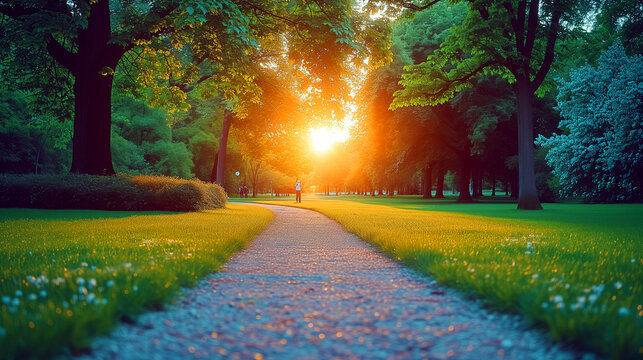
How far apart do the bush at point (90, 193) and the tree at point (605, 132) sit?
15669mm

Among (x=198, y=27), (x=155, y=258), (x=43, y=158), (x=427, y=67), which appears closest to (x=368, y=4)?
(x=427, y=67)

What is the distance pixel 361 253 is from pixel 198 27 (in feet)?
34.5

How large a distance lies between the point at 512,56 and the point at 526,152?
496cm

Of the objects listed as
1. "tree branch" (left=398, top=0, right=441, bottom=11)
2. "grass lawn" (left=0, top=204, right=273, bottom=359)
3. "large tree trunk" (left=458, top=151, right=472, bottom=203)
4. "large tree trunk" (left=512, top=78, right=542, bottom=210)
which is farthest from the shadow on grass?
"large tree trunk" (left=458, top=151, right=472, bottom=203)

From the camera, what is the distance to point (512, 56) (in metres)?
16.7

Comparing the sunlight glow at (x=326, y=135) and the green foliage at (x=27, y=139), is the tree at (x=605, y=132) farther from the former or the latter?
the green foliage at (x=27, y=139)

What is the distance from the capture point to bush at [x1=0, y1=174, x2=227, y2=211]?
1295 centimetres

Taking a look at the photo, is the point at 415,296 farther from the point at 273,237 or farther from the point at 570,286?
the point at 273,237

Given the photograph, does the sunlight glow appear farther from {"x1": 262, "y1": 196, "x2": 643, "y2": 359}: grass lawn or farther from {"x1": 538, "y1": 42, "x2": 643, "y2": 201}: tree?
{"x1": 262, "y1": 196, "x2": 643, "y2": 359}: grass lawn

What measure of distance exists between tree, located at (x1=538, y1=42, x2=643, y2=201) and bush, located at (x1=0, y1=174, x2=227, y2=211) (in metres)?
15.7

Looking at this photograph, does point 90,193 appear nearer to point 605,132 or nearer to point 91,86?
point 91,86

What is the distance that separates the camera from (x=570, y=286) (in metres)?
3.24

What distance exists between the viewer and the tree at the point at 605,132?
11.3 meters

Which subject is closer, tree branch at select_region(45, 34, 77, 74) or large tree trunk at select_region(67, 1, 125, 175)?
tree branch at select_region(45, 34, 77, 74)
